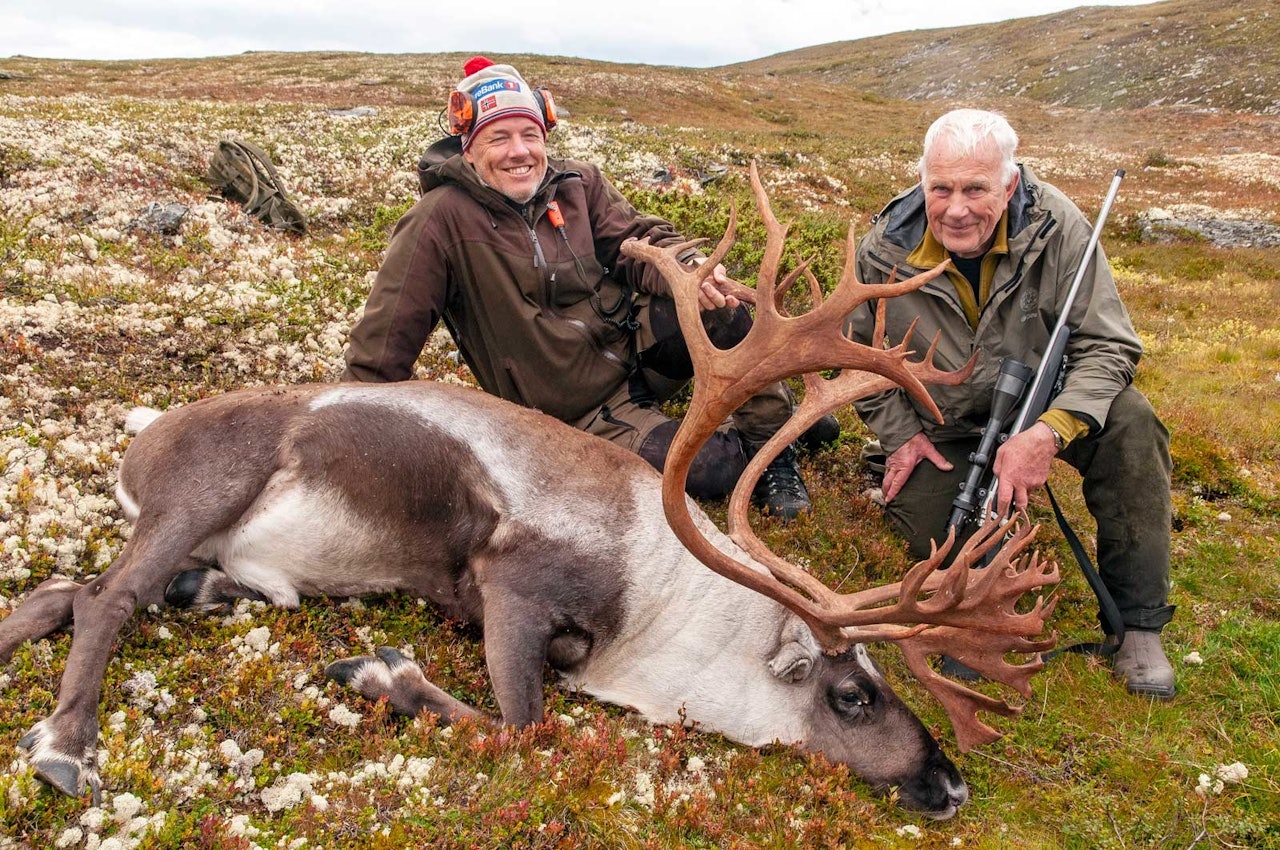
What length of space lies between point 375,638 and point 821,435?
178 inches

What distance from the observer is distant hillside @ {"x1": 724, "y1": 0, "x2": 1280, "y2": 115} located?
74438 millimetres

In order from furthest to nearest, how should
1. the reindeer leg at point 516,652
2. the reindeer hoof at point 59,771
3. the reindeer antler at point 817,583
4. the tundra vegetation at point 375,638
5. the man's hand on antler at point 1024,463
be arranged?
the man's hand on antler at point 1024,463 < the reindeer leg at point 516,652 < the reindeer antler at point 817,583 < the tundra vegetation at point 375,638 < the reindeer hoof at point 59,771

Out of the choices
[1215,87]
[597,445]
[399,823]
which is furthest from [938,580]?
[1215,87]

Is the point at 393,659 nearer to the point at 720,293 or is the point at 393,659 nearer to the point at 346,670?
the point at 346,670

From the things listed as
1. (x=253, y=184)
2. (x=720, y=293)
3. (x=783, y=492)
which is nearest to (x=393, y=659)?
(x=720, y=293)

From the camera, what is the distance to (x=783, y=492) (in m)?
6.80

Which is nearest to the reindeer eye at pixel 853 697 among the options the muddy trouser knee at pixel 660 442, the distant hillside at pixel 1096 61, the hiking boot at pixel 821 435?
the muddy trouser knee at pixel 660 442

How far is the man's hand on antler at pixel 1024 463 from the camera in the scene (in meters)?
5.13

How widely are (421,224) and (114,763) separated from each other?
3681 millimetres

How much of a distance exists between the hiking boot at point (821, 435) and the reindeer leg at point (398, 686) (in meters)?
4.41

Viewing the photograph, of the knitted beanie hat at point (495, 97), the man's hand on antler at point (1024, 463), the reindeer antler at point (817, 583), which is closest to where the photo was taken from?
the reindeer antler at point (817, 583)

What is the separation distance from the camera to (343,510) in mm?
4797

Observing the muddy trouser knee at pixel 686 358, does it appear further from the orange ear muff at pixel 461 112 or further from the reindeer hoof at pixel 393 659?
the reindeer hoof at pixel 393 659

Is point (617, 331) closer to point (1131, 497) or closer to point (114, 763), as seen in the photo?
point (1131, 497)
